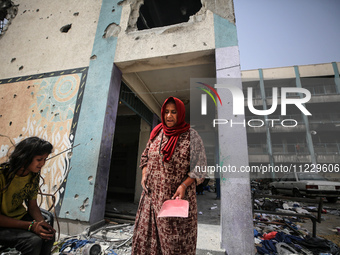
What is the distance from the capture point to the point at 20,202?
148 centimetres

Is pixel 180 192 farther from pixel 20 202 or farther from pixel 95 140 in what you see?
pixel 95 140

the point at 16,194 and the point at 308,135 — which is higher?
the point at 308,135

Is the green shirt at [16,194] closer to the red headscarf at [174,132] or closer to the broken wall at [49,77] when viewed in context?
the red headscarf at [174,132]

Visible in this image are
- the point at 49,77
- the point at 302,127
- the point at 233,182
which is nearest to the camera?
the point at 233,182

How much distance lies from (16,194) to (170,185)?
1385 mm

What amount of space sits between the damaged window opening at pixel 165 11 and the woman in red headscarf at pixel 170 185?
14.4 feet

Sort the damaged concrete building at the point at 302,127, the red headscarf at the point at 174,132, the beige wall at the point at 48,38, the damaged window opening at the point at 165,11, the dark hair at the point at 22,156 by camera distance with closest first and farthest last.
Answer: the dark hair at the point at 22,156 → the red headscarf at the point at 174,132 → the beige wall at the point at 48,38 → the damaged window opening at the point at 165,11 → the damaged concrete building at the point at 302,127

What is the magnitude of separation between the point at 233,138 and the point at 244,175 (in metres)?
0.59

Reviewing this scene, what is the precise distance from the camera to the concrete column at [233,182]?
7.33ft

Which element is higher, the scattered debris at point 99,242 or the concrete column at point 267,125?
the concrete column at point 267,125

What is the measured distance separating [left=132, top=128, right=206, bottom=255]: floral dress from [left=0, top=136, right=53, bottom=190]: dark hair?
1031 millimetres

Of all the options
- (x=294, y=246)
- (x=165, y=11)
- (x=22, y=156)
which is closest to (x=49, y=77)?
(x=22, y=156)

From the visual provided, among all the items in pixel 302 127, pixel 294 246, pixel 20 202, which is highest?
pixel 302 127

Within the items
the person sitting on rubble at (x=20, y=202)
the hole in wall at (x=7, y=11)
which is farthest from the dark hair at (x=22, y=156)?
the hole in wall at (x=7, y=11)
